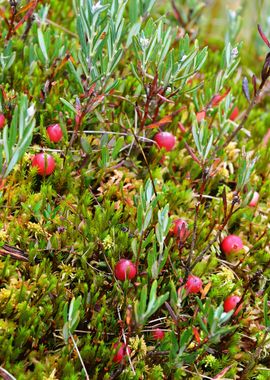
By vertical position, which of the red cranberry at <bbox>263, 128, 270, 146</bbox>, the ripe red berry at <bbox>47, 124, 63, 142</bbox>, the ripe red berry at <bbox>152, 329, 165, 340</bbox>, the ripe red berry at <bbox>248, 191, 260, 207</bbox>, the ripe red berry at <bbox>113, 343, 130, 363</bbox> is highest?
the ripe red berry at <bbox>47, 124, 63, 142</bbox>

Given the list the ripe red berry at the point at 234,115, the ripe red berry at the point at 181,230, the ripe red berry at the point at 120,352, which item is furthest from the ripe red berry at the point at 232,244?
the ripe red berry at the point at 234,115

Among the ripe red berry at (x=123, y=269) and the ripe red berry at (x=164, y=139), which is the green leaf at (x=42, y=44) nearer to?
the ripe red berry at (x=164, y=139)

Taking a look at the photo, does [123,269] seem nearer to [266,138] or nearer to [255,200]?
[255,200]

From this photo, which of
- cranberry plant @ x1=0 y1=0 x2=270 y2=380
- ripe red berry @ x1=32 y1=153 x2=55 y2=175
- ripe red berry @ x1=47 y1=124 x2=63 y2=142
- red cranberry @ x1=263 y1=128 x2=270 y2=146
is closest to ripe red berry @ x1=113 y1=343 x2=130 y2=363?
cranberry plant @ x1=0 y1=0 x2=270 y2=380

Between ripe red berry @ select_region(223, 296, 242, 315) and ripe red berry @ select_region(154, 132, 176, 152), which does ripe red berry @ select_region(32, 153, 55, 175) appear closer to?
ripe red berry @ select_region(154, 132, 176, 152)

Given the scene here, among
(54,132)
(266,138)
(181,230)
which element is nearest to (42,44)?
(54,132)

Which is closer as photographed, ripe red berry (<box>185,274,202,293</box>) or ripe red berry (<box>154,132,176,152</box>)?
ripe red berry (<box>185,274,202,293</box>)
